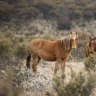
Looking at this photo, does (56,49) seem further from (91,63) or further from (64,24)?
(64,24)

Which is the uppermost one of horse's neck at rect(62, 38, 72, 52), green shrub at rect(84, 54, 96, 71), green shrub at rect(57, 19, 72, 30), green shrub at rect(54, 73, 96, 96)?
horse's neck at rect(62, 38, 72, 52)

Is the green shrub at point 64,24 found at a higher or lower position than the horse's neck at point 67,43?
lower

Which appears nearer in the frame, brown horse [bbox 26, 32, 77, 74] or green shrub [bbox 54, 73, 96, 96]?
green shrub [bbox 54, 73, 96, 96]

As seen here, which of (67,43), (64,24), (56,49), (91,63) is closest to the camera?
(67,43)

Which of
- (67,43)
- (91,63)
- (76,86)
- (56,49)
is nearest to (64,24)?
(91,63)

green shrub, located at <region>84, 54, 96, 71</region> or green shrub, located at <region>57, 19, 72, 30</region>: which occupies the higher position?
green shrub, located at <region>84, 54, 96, 71</region>

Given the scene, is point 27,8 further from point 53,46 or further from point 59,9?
point 53,46

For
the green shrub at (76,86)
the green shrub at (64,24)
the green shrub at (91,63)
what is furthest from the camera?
the green shrub at (64,24)

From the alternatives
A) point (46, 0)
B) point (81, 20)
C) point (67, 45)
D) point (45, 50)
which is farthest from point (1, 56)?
point (46, 0)

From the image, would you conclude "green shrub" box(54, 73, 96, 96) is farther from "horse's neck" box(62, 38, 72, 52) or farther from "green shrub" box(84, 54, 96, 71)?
"green shrub" box(84, 54, 96, 71)

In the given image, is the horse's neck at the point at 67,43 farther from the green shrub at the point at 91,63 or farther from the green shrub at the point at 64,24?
the green shrub at the point at 64,24

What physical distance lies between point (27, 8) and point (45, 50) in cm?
3107

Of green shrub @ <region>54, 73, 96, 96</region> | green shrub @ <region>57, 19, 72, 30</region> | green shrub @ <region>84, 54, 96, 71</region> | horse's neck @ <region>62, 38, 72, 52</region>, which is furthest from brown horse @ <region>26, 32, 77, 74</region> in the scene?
green shrub @ <region>57, 19, 72, 30</region>

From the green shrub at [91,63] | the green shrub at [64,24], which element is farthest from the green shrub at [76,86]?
the green shrub at [64,24]
